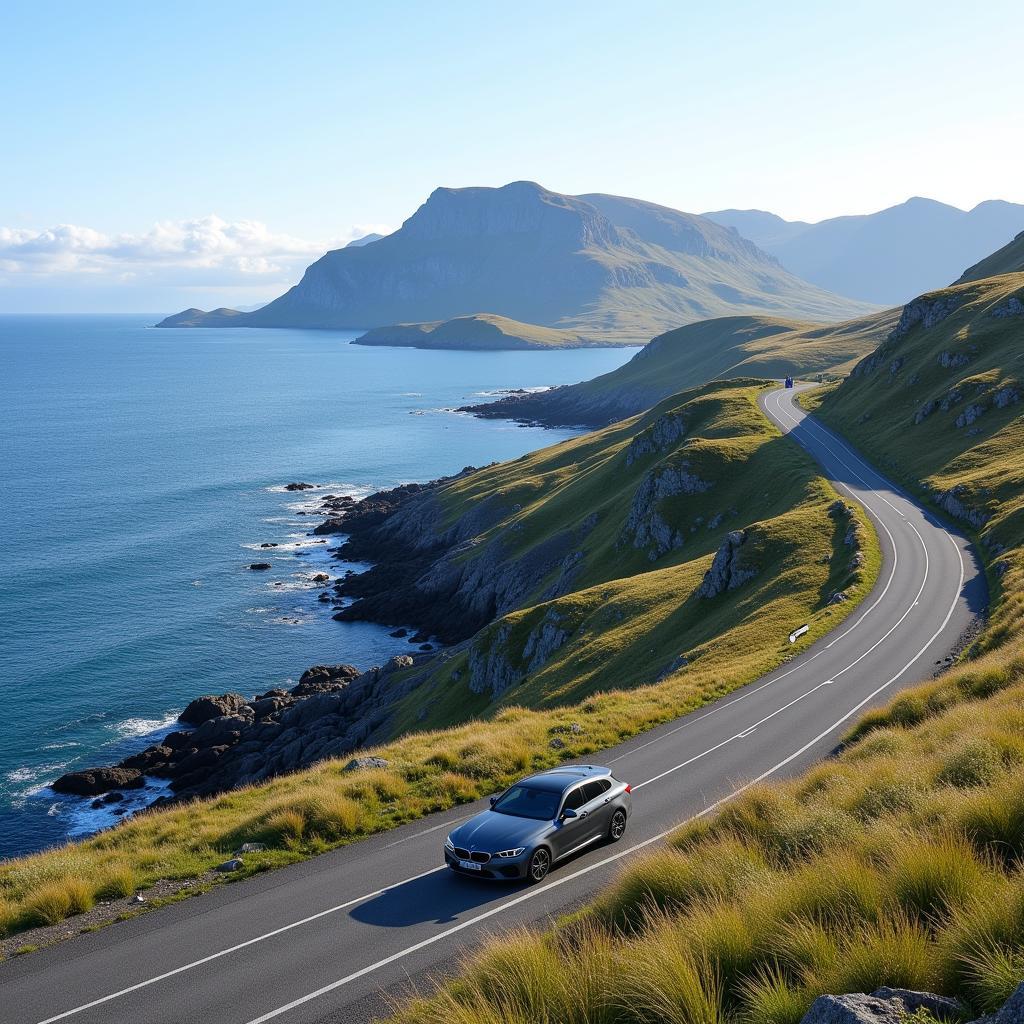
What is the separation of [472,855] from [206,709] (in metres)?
52.4

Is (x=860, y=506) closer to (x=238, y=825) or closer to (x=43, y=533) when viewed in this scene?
(x=238, y=825)

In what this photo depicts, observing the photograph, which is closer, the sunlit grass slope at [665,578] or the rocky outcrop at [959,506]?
the sunlit grass slope at [665,578]

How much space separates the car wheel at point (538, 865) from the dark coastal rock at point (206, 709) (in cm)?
5192

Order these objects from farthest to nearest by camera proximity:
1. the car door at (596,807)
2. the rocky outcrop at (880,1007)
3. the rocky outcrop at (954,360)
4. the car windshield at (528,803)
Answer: the rocky outcrop at (954,360) < the car door at (596,807) < the car windshield at (528,803) < the rocky outcrop at (880,1007)

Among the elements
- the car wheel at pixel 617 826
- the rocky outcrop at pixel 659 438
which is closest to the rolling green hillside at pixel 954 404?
the rocky outcrop at pixel 659 438

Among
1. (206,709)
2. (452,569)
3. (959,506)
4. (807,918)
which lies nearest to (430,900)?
(807,918)

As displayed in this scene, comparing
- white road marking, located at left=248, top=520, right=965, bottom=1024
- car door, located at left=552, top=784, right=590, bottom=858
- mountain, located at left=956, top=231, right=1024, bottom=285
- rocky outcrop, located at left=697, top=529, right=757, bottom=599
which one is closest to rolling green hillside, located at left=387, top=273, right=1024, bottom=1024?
white road marking, located at left=248, top=520, right=965, bottom=1024

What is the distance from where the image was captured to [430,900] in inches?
670

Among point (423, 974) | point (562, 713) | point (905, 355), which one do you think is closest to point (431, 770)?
point (562, 713)

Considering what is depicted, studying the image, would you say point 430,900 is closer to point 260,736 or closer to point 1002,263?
point 260,736

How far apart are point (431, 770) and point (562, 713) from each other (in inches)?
348

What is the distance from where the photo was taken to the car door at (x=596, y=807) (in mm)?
18812

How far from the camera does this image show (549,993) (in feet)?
30.8

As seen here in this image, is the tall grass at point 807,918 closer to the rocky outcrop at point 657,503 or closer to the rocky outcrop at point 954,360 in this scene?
the rocky outcrop at point 657,503
